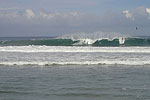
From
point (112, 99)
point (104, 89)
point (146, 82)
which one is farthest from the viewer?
point (146, 82)

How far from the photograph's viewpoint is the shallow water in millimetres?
9297

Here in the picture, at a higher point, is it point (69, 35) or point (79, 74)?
point (69, 35)

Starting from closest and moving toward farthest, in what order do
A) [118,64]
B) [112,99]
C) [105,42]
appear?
[112,99] < [118,64] < [105,42]

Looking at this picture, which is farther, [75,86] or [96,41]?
[96,41]

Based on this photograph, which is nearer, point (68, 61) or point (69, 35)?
point (68, 61)

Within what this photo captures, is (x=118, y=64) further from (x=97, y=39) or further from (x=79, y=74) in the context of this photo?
(x=97, y=39)

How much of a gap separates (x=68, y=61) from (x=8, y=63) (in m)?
4.27

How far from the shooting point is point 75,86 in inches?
423

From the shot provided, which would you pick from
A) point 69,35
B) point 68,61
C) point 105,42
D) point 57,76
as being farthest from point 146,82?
point 69,35

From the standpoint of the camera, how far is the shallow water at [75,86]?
30.5 feet

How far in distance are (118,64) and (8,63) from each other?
25.3 ft

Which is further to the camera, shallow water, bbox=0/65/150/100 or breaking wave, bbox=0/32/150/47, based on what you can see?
breaking wave, bbox=0/32/150/47

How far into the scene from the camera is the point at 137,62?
18016 millimetres

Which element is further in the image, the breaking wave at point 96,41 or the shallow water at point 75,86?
the breaking wave at point 96,41
